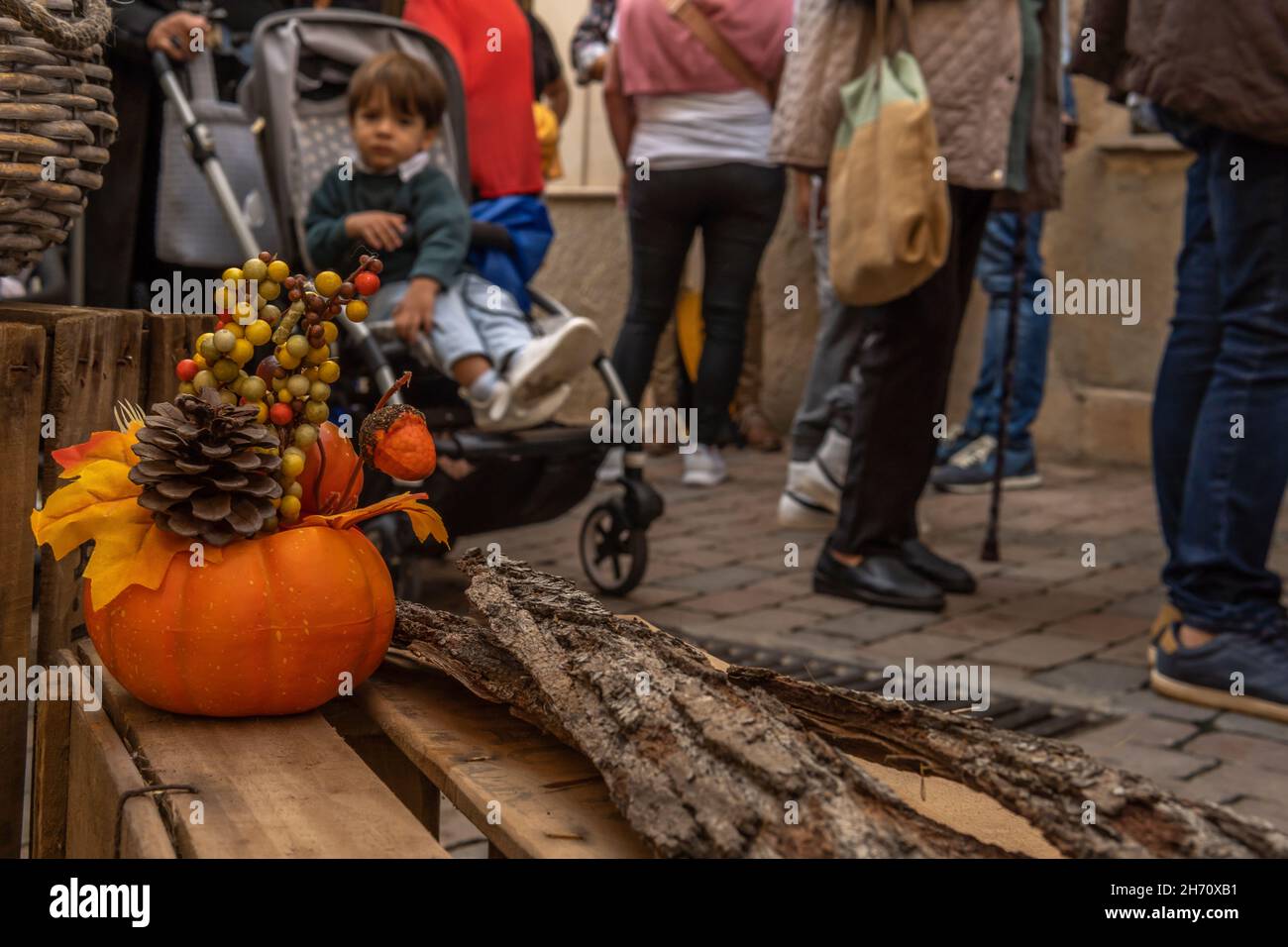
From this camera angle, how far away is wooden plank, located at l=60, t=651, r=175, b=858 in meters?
1.33

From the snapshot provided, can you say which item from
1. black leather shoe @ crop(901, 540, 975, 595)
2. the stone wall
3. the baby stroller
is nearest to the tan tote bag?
the baby stroller

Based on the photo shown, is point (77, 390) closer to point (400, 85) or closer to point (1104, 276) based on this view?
point (400, 85)

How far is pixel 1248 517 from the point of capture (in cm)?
329

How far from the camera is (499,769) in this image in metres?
1.53

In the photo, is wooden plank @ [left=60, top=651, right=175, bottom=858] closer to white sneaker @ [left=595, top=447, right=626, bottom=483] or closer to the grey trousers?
the grey trousers

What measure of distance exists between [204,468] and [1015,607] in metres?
3.21

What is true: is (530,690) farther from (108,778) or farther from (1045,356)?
(1045,356)

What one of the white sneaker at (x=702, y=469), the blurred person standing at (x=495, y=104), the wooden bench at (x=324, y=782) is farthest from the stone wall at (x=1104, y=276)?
the wooden bench at (x=324, y=782)

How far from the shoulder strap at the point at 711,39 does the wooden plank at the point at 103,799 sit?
13.4 feet

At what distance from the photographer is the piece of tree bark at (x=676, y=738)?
122 centimetres

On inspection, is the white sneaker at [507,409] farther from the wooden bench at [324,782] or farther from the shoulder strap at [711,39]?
the wooden bench at [324,782]

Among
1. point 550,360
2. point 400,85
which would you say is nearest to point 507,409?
point 550,360

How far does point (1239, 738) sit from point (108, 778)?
240 cm
